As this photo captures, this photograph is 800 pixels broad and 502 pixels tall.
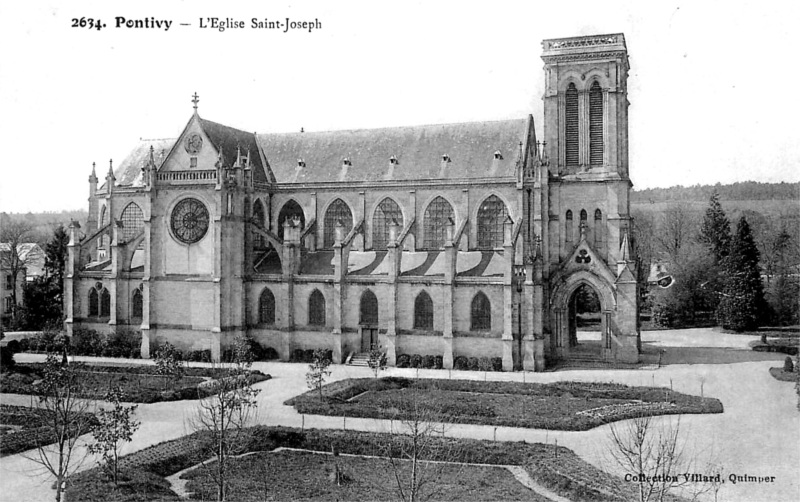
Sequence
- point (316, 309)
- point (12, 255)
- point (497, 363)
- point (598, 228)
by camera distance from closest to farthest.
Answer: point (497, 363) < point (598, 228) < point (316, 309) < point (12, 255)

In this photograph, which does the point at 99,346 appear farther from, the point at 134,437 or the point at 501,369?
the point at 501,369

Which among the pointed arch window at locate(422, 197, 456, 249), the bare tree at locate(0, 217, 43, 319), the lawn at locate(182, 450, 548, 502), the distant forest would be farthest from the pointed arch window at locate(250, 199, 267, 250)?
the distant forest

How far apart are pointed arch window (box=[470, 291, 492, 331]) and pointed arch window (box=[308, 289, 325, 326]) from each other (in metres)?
10.6

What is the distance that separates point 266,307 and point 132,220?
15.8 metres

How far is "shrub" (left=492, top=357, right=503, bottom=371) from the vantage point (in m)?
46.1

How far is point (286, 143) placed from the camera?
5884 centimetres

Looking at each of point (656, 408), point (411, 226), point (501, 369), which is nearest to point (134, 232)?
point (411, 226)

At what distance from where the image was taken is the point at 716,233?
271 ft

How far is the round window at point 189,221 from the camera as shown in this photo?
5159cm

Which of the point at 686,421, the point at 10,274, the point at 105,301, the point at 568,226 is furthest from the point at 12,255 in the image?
the point at 686,421

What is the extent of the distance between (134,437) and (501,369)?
23.7 meters

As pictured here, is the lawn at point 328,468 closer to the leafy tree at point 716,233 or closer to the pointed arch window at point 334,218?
the pointed arch window at point 334,218

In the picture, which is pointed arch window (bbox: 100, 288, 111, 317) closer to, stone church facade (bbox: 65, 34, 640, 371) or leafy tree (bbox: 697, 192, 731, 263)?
stone church facade (bbox: 65, 34, 640, 371)

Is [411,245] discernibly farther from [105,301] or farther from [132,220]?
[132,220]
